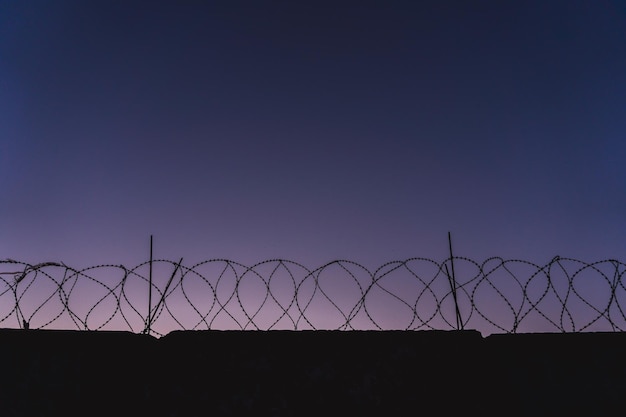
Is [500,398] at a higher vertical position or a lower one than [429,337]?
lower

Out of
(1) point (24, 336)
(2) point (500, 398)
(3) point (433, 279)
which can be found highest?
(3) point (433, 279)

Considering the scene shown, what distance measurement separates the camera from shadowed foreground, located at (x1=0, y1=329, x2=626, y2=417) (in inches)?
85.7

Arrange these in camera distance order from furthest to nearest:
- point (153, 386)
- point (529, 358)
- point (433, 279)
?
1. point (433, 279)
2. point (529, 358)
3. point (153, 386)

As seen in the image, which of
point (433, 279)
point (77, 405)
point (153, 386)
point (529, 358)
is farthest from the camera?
point (433, 279)

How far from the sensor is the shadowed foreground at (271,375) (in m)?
2.18

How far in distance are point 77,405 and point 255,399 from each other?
33.4 inches

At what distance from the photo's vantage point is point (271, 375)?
222cm

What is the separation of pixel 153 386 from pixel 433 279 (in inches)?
107

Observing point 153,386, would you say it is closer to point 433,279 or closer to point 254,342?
point 254,342

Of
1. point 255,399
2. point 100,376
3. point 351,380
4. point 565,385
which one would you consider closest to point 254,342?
point 255,399

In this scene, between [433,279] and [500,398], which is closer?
[500,398]

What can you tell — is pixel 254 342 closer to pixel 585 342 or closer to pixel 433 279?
pixel 585 342

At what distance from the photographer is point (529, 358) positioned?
2545mm

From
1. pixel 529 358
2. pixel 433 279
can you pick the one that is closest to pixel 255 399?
pixel 529 358
